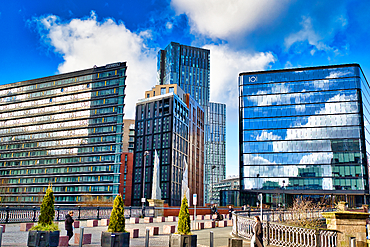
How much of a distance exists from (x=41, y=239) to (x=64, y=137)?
97.6m

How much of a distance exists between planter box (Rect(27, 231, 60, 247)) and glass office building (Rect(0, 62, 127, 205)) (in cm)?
8640

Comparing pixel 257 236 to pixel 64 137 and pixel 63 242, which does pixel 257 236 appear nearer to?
pixel 63 242

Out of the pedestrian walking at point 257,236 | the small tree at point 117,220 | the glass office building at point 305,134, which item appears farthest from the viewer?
the glass office building at point 305,134

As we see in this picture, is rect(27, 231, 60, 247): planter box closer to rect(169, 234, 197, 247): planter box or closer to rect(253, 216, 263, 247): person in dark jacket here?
rect(169, 234, 197, 247): planter box

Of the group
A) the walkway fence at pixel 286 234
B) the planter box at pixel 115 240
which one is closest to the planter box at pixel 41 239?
the planter box at pixel 115 240

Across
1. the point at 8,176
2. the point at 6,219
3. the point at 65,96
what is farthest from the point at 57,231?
the point at 8,176

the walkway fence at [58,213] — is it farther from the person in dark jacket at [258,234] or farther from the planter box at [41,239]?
the person in dark jacket at [258,234]

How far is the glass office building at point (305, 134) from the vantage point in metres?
86.7

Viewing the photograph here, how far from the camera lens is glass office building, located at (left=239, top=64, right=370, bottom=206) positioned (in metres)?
86.7

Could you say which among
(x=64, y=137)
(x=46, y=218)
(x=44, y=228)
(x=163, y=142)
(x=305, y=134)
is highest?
(x=64, y=137)

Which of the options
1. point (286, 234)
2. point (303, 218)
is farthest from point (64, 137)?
point (286, 234)

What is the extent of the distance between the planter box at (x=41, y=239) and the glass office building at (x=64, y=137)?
86399 millimetres

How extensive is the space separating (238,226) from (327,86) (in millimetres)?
78503

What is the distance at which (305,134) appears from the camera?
298 ft
